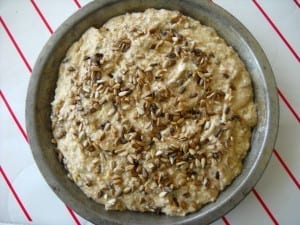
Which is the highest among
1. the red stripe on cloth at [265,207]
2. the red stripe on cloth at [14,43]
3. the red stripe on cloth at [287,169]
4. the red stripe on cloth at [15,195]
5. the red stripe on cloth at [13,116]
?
the red stripe on cloth at [14,43]

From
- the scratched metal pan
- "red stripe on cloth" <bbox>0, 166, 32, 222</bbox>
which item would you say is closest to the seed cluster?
the scratched metal pan

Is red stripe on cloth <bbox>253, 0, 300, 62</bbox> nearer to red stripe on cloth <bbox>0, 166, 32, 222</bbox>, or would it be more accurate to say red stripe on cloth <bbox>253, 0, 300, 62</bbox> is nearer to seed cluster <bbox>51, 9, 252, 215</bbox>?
seed cluster <bbox>51, 9, 252, 215</bbox>

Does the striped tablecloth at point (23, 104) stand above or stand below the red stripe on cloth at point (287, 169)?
above

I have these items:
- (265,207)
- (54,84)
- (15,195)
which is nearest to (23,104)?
(54,84)

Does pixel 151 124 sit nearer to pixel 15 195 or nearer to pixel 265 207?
pixel 265 207

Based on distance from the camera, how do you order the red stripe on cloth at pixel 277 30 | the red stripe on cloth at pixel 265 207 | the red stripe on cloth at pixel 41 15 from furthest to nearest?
the red stripe on cloth at pixel 41 15, the red stripe on cloth at pixel 277 30, the red stripe on cloth at pixel 265 207

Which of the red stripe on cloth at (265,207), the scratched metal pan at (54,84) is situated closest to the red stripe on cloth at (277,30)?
the scratched metal pan at (54,84)

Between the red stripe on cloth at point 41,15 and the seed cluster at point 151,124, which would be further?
the red stripe on cloth at point 41,15

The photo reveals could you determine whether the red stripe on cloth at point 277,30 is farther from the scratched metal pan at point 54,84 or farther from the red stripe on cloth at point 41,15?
the red stripe on cloth at point 41,15

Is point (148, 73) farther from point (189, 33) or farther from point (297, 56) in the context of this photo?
point (297, 56)
